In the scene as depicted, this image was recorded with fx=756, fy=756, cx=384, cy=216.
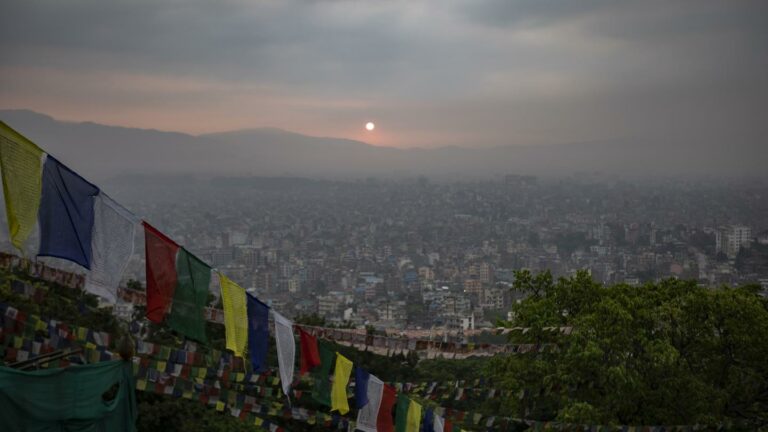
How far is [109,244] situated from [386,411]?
338cm

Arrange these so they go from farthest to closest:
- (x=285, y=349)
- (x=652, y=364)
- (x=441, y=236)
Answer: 1. (x=441, y=236)
2. (x=652, y=364)
3. (x=285, y=349)

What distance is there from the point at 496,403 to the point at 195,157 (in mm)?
154146

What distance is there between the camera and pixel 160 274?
5297 mm

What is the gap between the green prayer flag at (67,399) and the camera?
163 inches

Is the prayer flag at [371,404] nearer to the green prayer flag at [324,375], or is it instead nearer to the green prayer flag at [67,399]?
the green prayer flag at [324,375]

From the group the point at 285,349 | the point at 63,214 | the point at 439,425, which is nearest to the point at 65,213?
the point at 63,214

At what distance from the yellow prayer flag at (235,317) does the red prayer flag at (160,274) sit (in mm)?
507

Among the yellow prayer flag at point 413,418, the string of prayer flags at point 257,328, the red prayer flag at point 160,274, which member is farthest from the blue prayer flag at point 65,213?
the yellow prayer flag at point 413,418

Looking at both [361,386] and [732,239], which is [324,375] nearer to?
[361,386]

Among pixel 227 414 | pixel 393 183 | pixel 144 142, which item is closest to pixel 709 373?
pixel 227 414

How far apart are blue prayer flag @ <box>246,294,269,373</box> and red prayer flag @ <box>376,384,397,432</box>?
150 centimetres

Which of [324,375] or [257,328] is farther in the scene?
[324,375]

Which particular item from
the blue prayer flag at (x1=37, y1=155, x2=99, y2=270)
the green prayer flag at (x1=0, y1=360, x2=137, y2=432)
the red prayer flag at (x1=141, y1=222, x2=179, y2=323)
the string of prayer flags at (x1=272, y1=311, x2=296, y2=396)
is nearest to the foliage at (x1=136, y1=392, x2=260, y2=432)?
the string of prayer flags at (x1=272, y1=311, x2=296, y2=396)

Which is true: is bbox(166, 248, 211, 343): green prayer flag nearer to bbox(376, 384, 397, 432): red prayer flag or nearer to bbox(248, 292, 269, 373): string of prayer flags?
bbox(248, 292, 269, 373): string of prayer flags
